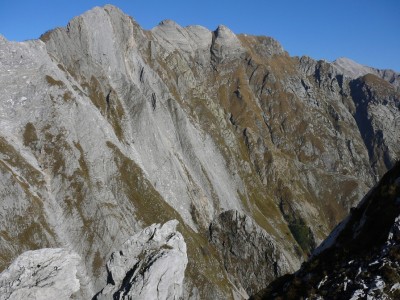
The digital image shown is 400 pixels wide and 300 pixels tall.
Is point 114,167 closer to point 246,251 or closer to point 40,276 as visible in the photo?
point 246,251

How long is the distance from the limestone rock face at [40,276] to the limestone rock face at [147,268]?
5213 millimetres

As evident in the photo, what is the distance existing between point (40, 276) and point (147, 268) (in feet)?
38.2

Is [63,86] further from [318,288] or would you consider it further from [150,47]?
[318,288]

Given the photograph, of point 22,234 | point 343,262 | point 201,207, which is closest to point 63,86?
point 22,234

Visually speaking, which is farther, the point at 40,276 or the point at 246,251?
the point at 246,251

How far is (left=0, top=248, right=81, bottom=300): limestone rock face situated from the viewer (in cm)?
4044

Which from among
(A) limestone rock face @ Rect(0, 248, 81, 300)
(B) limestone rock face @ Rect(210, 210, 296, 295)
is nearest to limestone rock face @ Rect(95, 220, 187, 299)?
(A) limestone rock face @ Rect(0, 248, 81, 300)

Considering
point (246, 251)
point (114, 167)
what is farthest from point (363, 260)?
point (246, 251)

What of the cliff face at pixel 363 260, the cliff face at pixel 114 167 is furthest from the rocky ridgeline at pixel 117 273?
the cliff face at pixel 114 167

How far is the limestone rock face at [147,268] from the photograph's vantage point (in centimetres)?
3881

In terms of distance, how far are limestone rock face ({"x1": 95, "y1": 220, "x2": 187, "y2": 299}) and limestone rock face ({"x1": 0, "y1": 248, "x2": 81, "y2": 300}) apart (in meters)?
5.21

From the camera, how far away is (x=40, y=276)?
137ft

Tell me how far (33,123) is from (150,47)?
313 ft

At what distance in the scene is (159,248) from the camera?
43.5m
